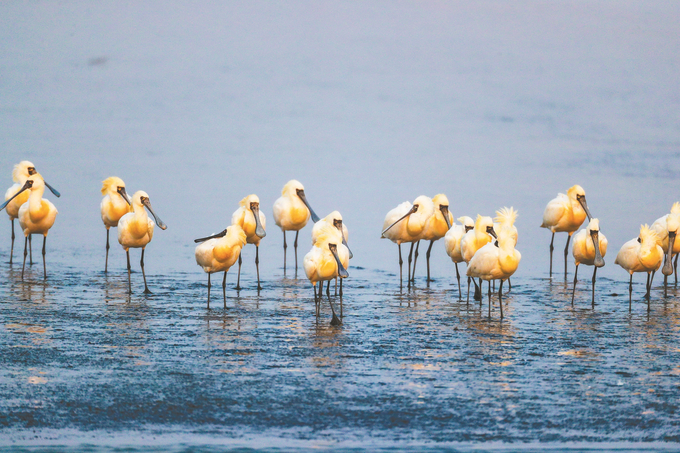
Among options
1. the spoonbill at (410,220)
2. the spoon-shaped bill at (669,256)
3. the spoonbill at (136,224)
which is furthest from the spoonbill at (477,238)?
the spoonbill at (136,224)

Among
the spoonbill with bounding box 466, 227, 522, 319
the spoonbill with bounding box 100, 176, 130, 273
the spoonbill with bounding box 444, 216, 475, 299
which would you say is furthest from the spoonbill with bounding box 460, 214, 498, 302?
the spoonbill with bounding box 100, 176, 130, 273

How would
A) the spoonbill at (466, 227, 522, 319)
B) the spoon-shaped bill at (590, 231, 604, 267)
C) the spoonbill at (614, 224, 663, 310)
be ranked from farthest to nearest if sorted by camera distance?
the spoon-shaped bill at (590, 231, 604, 267) → the spoonbill at (614, 224, 663, 310) → the spoonbill at (466, 227, 522, 319)

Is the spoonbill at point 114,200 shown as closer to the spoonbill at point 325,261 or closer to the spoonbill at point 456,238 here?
the spoonbill at point 325,261

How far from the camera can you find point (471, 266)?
1151 cm

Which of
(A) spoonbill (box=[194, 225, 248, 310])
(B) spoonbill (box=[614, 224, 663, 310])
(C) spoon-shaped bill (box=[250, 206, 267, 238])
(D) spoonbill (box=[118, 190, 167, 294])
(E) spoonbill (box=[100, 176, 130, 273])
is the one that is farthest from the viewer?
(E) spoonbill (box=[100, 176, 130, 273])

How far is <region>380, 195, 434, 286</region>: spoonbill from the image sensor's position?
14.4 m

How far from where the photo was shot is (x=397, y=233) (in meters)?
14.7

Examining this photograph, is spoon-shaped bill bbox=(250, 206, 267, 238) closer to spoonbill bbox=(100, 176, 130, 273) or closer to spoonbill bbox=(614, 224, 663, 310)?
spoonbill bbox=(100, 176, 130, 273)

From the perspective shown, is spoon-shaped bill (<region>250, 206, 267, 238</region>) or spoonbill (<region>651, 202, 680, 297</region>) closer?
spoonbill (<region>651, 202, 680, 297</region>)

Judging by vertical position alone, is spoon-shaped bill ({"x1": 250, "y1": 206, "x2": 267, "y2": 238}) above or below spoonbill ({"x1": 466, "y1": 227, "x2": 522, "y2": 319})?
above

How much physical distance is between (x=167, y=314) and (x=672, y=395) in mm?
5826

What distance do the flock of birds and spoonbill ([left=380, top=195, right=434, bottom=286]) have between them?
0.02 meters

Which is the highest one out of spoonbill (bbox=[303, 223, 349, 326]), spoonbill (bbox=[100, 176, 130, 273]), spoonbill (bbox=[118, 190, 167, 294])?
spoonbill (bbox=[100, 176, 130, 273])

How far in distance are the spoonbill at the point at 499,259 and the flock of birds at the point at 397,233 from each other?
0.04 feet
